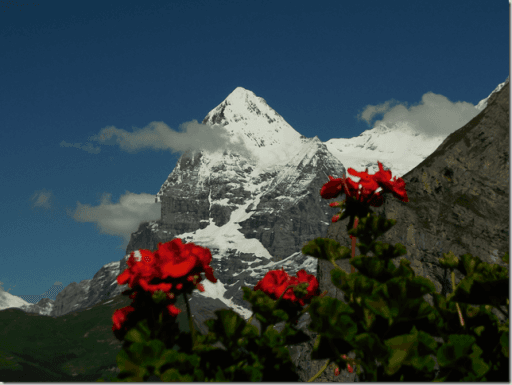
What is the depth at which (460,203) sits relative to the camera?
540 centimetres

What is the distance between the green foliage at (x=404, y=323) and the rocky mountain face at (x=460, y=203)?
263 cm

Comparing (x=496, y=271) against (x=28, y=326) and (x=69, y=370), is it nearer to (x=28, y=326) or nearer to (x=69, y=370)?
(x=69, y=370)

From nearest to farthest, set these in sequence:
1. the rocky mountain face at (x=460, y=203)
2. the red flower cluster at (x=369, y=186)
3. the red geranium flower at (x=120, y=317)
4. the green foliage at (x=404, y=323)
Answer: the green foliage at (x=404, y=323) < the red geranium flower at (x=120, y=317) < the red flower cluster at (x=369, y=186) < the rocky mountain face at (x=460, y=203)

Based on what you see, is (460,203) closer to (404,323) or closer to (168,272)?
(404,323)

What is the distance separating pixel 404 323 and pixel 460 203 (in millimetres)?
4083

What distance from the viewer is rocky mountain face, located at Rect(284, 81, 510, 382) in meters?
4.85

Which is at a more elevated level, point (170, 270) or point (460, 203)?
point (460, 203)

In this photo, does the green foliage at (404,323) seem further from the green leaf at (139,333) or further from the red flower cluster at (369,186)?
the green leaf at (139,333)

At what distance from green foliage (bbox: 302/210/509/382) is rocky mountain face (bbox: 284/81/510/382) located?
2.63 meters

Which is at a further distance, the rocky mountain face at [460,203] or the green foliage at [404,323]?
the rocky mountain face at [460,203]

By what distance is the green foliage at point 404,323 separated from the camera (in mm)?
1641

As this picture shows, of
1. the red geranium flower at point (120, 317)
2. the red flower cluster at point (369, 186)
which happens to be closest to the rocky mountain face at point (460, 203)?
the red flower cluster at point (369, 186)

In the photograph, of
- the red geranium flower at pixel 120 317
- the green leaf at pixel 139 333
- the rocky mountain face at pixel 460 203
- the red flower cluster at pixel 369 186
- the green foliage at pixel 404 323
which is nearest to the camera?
the green foliage at pixel 404 323

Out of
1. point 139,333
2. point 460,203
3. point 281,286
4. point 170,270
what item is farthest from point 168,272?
point 460,203
